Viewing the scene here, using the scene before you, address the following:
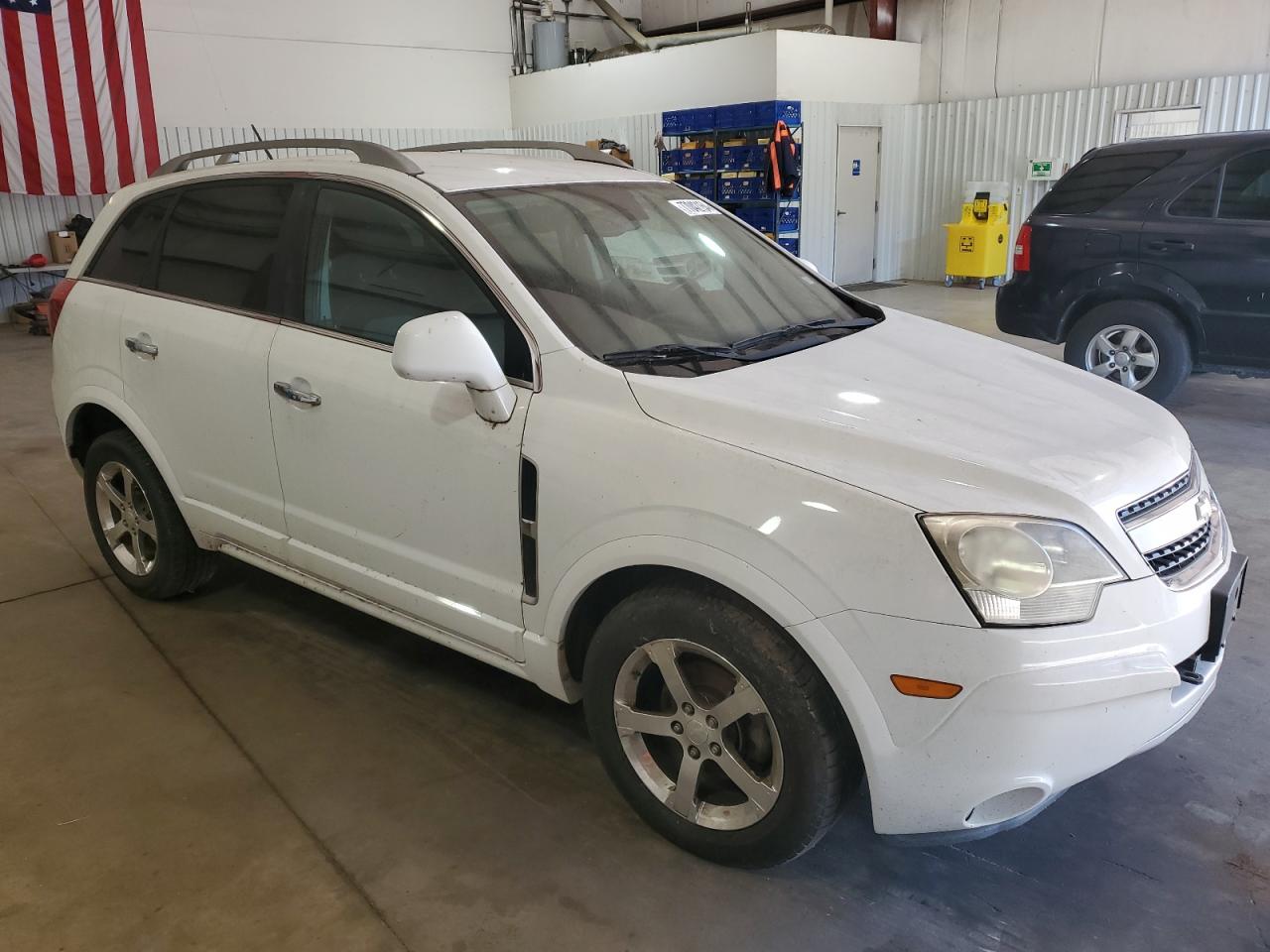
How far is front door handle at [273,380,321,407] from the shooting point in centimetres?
276

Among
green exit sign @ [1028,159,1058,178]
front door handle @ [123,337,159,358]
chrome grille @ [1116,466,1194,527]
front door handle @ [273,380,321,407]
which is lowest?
chrome grille @ [1116,466,1194,527]

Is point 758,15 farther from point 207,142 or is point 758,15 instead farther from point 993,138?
point 207,142

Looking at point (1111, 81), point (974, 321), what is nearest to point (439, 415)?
point (974, 321)

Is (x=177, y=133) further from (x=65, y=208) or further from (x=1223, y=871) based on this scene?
(x=1223, y=871)

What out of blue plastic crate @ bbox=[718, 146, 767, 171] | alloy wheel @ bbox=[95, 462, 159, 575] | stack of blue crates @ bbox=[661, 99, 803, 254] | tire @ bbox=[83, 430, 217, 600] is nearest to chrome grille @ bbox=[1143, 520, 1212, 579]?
tire @ bbox=[83, 430, 217, 600]

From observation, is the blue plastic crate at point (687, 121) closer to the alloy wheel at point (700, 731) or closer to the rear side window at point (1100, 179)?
the rear side window at point (1100, 179)

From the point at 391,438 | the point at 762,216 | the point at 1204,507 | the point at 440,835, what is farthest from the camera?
the point at 762,216

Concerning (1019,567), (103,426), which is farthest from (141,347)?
(1019,567)

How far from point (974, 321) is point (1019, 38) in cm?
512

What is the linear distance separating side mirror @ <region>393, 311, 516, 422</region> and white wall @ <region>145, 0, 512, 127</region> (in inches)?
524

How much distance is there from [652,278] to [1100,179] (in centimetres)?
489

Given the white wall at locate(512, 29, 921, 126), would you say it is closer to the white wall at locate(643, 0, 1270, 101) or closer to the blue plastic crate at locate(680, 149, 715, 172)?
the white wall at locate(643, 0, 1270, 101)

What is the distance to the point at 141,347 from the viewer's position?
333 centimetres

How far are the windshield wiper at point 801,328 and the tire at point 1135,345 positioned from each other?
392cm
